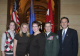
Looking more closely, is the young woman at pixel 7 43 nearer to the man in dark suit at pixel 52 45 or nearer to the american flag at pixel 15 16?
the man in dark suit at pixel 52 45

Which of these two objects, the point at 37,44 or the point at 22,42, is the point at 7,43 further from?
the point at 37,44

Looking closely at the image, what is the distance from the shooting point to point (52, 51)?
311 centimetres

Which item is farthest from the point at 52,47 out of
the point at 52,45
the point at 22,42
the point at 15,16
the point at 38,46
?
the point at 15,16

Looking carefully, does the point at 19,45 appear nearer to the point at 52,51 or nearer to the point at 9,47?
the point at 9,47

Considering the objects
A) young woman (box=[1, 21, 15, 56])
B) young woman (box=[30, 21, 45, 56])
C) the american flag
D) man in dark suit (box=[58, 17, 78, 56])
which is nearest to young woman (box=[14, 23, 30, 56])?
young woman (box=[30, 21, 45, 56])

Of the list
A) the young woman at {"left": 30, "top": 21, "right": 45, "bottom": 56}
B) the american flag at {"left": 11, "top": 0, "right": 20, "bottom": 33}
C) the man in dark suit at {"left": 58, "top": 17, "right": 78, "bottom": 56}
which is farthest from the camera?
the american flag at {"left": 11, "top": 0, "right": 20, "bottom": 33}

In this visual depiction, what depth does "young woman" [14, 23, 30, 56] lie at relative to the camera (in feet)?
10.6

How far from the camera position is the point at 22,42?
325 centimetres

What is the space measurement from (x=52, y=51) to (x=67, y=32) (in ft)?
1.67

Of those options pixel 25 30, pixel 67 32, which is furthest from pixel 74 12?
pixel 25 30

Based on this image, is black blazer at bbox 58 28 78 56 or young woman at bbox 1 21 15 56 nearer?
black blazer at bbox 58 28 78 56

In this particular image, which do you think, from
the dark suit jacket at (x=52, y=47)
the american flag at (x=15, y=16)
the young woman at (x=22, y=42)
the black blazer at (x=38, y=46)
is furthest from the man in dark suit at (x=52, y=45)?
the american flag at (x=15, y=16)

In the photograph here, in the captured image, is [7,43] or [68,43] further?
[7,43]

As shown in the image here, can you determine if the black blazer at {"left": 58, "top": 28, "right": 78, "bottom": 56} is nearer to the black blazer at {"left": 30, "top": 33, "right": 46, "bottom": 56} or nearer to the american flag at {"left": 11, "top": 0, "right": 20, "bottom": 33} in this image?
the black blazer at {"left": 30, "top": 33, "right": 46, "bottom": 56}
